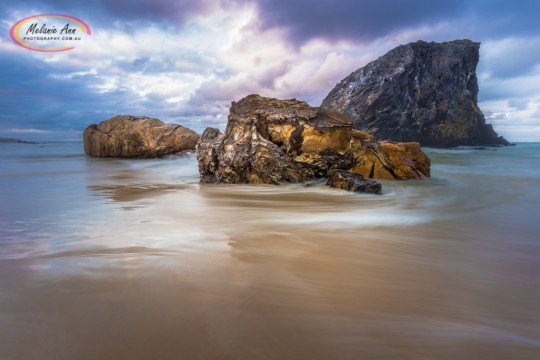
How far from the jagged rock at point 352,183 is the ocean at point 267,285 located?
1.67m

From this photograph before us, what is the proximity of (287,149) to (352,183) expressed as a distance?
1878 millimetres

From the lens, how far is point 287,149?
23.1 ft

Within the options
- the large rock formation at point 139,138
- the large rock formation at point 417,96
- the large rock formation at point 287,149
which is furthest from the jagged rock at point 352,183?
the large rock formation at point 417,96

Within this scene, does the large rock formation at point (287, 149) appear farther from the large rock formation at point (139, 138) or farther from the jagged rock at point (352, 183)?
the large rock formation at point (139, 138)

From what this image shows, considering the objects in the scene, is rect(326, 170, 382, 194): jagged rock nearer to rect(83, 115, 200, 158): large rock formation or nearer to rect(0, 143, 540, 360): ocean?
rect(0, 143, 540, 360): ocean

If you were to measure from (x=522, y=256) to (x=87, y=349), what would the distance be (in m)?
2.80

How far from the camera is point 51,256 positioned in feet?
7.26

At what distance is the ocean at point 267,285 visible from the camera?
48.8 inches

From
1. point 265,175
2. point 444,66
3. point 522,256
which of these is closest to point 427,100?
point 444,66

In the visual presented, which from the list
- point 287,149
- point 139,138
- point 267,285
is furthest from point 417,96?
point 267,285

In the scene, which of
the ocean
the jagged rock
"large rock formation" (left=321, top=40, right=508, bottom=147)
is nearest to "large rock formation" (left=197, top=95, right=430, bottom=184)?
the jagged rock

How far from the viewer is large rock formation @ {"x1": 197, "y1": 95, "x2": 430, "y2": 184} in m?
6.80

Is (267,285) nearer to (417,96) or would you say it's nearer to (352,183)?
(352,183)

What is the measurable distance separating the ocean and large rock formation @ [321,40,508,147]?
104 feet
